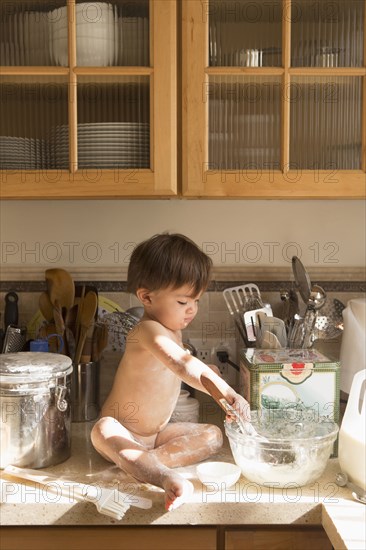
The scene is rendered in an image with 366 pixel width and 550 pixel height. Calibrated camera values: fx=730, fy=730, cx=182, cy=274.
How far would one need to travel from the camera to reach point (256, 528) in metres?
1.43

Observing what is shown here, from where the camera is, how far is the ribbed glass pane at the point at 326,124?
68.2 inches

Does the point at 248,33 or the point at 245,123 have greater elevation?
the point at 248,33

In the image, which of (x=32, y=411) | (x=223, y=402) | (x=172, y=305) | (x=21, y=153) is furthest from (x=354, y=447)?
(x=21, y=153)

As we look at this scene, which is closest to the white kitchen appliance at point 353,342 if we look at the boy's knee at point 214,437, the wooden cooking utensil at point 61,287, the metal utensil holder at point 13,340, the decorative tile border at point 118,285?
the decorative tile border at point 118,285

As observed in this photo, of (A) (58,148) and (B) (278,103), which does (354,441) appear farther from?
(A) (58,148)

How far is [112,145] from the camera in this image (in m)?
1.72

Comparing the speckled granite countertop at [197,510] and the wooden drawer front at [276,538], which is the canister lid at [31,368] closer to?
the speckled granite countertop at [197,510]

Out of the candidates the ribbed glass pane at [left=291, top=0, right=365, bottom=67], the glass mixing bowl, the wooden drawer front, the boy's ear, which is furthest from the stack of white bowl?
the wooden drawer front

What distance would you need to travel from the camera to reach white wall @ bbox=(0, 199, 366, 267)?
→ 2.06m

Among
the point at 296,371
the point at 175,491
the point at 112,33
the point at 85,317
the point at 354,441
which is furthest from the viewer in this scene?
the point at 85,317

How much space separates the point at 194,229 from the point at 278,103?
0.48 meters

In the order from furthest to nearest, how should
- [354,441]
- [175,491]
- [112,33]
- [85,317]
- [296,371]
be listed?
[85,317], [112,33], [296,371], [354,441], [175,491]

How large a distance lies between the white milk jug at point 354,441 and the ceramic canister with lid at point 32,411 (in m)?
0.59

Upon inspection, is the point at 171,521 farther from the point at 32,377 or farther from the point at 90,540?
the point at 32,377
